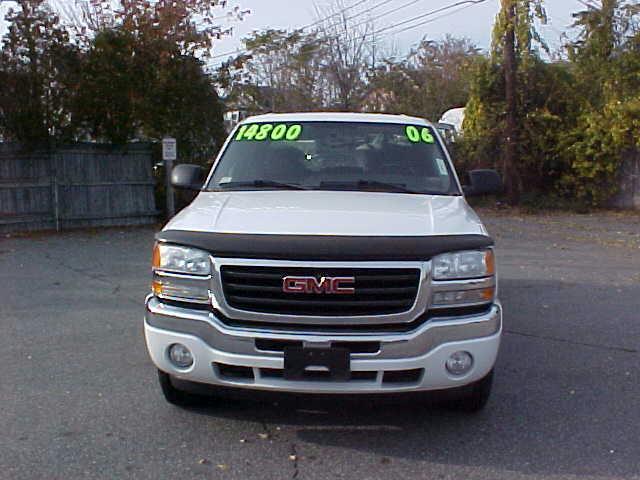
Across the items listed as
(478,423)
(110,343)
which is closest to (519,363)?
(478,423)

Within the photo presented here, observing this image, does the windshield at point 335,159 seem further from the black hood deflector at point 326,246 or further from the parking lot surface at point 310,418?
the parking lot surface at point 310,418

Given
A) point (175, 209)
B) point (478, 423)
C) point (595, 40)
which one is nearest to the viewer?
point (478, 423)

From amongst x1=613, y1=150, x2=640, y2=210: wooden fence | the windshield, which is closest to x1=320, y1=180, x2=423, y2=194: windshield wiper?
the windshield

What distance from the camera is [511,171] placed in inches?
745

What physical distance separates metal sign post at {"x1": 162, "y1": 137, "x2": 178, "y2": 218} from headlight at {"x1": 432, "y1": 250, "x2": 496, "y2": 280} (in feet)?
36.7

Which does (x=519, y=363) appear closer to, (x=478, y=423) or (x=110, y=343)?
(x=478, y=423)

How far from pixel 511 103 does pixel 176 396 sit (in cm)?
1542

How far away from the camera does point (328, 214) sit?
4.55 meters

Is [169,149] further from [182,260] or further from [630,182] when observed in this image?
[182,260]

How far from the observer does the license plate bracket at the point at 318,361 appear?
404 cm

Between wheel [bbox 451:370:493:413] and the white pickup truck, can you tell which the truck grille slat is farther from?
wheel [bbox 451:370:493:413]

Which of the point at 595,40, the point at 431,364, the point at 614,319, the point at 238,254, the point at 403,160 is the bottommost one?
the point at 614,319

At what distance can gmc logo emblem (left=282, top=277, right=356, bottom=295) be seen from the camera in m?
4.07

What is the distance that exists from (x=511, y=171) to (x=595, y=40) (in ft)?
11.7
